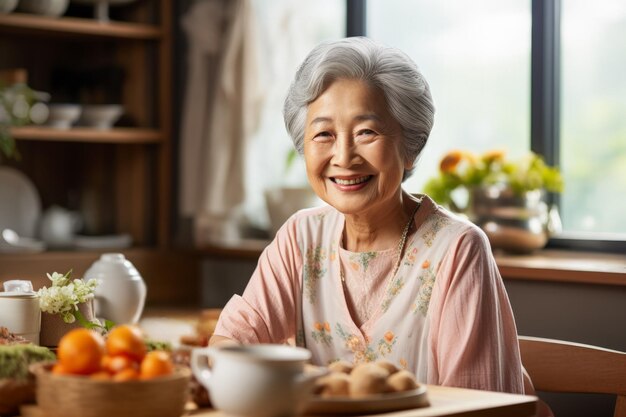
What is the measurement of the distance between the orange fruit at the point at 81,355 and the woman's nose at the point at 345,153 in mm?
811

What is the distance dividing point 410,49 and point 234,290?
1164 mm

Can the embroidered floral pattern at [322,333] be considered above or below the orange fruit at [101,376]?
below

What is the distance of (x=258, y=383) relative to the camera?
120 cm

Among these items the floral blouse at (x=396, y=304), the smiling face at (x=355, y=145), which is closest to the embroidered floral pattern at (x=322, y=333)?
the floral blouse at (x=396, y=304)

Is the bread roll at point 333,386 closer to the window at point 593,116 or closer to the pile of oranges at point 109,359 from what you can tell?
the pile of oranges at point 109,359

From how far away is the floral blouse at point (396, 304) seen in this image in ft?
6.04

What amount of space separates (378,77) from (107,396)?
0.96 metres

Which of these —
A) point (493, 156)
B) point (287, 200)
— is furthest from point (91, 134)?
point (493, 156)

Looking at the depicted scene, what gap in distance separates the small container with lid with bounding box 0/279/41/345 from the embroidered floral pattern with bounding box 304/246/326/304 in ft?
1.80

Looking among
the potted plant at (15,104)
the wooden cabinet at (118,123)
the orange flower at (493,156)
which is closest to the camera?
the orange flower at (493,156)

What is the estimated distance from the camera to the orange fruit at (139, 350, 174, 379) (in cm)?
130

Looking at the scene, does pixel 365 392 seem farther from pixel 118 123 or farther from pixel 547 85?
pixel 118 123

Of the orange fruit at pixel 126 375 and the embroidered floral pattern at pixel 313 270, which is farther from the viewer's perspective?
the embroidered floral pattern at pixel 313 270

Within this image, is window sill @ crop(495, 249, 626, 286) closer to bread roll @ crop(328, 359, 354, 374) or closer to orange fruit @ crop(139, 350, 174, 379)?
bread roll @ crop(328, 359, 354, 374)
